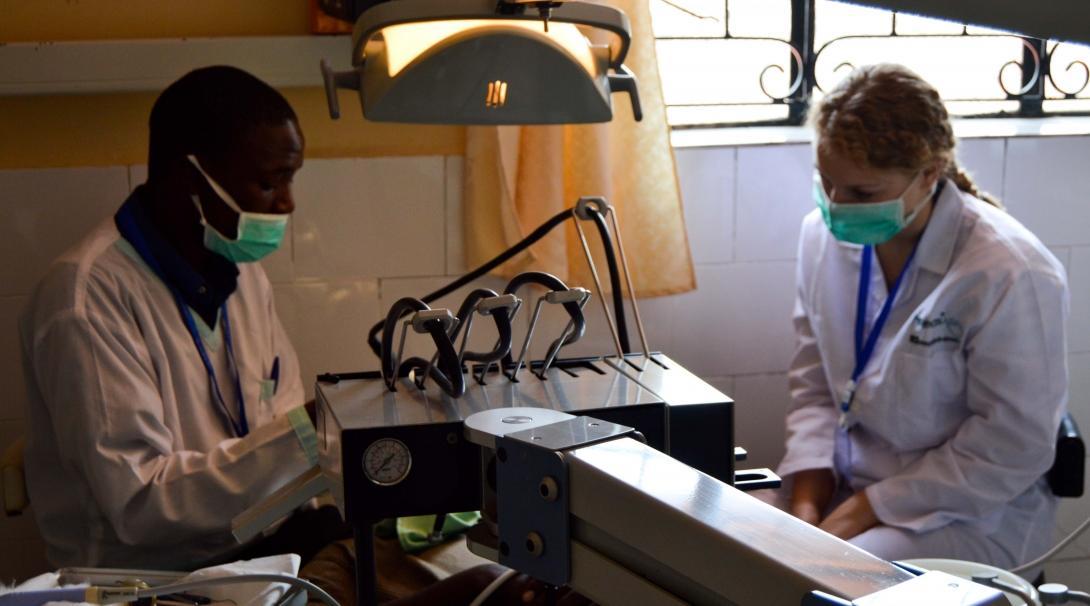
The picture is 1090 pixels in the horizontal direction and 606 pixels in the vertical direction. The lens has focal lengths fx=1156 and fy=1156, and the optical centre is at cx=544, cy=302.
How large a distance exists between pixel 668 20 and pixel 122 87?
1.26 metres

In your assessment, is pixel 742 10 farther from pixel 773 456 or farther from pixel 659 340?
pixel 773 456

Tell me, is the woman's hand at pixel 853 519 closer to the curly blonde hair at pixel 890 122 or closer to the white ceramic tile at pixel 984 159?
the curly blonde hair at pixel 890 122

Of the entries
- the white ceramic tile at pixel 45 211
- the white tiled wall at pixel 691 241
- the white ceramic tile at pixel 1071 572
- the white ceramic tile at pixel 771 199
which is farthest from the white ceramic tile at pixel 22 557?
the white ceramic tile at pixel 1071 572

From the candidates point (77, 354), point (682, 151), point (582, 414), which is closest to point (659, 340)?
point (682, 151)

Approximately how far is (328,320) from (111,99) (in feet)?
2.04

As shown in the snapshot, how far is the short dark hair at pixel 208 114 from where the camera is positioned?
6.24ft

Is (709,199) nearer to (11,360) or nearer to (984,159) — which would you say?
(984,159)

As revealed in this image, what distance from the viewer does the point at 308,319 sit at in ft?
8.08

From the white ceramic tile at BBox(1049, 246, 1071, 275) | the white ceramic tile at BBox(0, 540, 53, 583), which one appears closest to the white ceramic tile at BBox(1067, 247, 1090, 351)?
the white ceramic tile at BBox(1049, 246, 1071, 275)

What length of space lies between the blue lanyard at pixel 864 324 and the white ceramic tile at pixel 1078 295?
2.63 ft

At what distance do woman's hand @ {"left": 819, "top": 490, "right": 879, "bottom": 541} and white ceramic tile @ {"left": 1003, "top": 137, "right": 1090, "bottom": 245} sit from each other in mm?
987

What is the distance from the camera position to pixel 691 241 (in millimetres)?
2650

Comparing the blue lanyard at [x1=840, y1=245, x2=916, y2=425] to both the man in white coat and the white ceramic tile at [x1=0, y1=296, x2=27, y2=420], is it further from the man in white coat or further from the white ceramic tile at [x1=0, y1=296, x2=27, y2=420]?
the white ceramic tile at [x1=0, y1=296, x2=27, y2=420]

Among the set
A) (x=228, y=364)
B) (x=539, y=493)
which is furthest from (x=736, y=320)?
(x=539, y=493)
